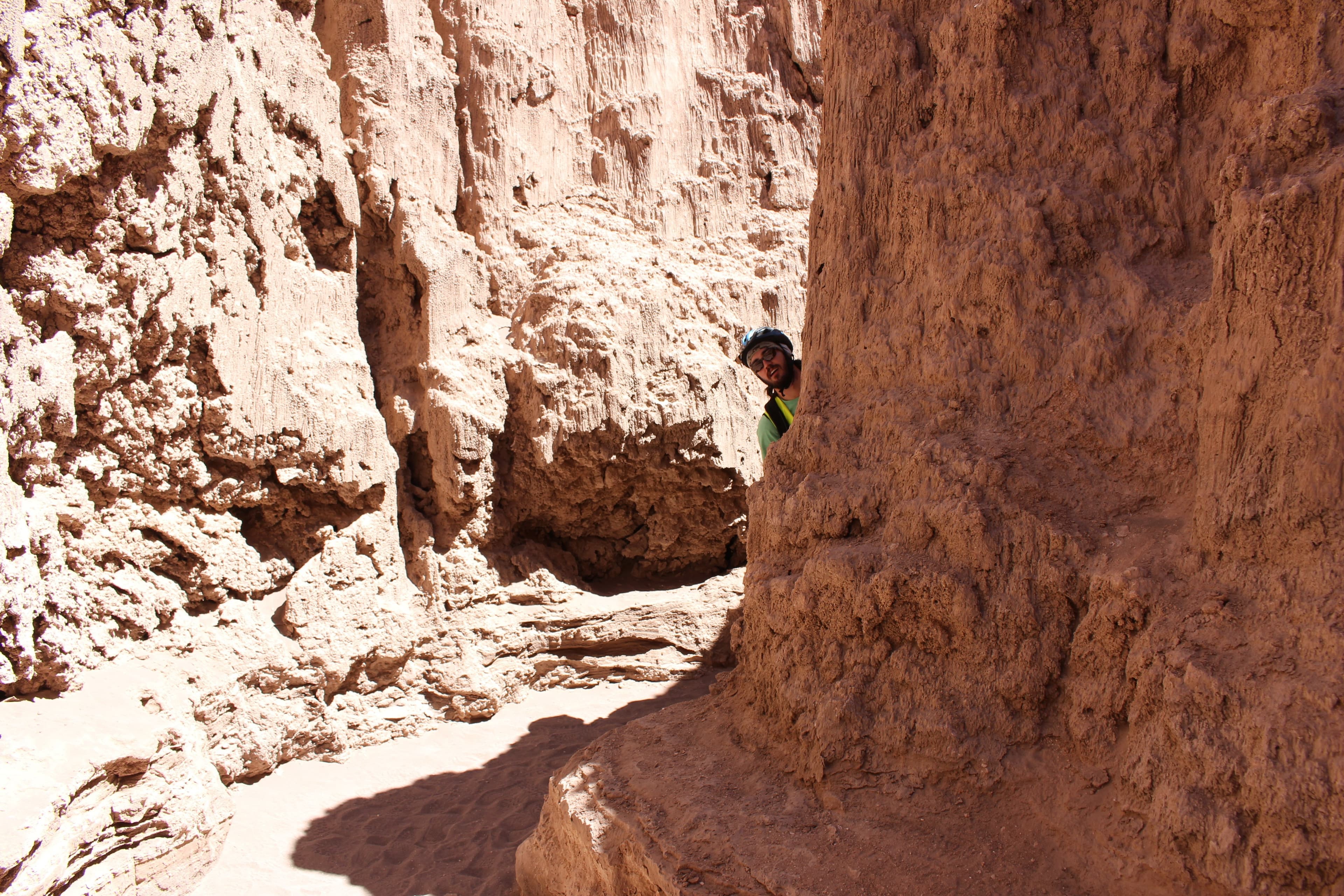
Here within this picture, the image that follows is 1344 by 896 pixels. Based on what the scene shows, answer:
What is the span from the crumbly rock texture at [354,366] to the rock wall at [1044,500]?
1.97 m

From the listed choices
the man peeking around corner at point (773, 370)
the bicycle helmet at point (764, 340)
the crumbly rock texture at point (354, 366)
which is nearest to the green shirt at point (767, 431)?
the man peeking around corner at point (773, 370)

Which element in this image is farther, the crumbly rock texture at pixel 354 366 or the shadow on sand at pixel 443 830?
the shadow on sand at pixel 443 830

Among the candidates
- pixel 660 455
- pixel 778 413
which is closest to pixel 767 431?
pixel 778 413

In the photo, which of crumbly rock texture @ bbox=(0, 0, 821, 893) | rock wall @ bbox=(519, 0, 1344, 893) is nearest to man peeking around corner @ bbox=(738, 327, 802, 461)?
rock wall @ bbox=(519, 0, 1344, 893)

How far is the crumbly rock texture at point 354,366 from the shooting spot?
340 cm

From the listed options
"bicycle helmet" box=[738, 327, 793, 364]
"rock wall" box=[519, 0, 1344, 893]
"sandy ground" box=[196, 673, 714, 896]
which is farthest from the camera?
"bicycle helmet" box=[738, 327, 793, 364]

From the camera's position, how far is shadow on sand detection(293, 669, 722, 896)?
3521mm

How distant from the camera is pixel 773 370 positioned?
3.76 metres

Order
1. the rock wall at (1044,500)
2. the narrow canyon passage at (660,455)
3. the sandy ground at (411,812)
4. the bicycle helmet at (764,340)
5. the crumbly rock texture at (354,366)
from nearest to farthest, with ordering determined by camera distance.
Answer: the rock wall at (1044,500), the narrow canyon passage at (660,455), the crumbly rock texture at (354,366), the sandy ground at (411,812), the bicycle helmet at (764,340)

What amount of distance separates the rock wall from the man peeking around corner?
546 mm

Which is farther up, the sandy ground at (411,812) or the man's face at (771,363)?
the man's face at (771,363)

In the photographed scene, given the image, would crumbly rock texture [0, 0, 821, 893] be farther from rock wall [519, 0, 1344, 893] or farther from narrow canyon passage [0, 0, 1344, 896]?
rock wall [519, 0, 1344, 893]

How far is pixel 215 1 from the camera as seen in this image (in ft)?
13.2

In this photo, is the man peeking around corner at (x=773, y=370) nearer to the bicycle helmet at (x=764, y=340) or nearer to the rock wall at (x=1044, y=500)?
the bicycle helmet at (x=764, y=340)
